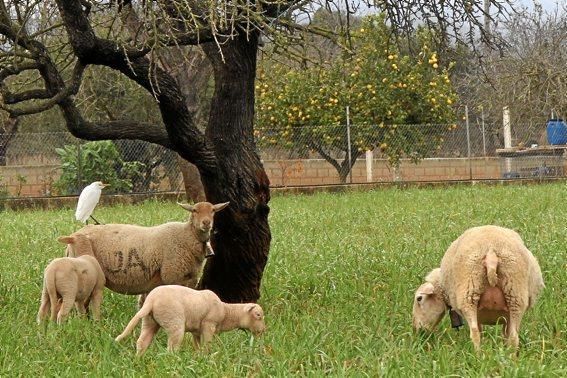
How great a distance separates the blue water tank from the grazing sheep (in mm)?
21402

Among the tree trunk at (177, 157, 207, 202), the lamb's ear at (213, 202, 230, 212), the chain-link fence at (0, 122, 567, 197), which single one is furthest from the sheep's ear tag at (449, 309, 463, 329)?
the chain-link fence at (0, 122, 567, 197)

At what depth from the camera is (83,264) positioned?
884 cm

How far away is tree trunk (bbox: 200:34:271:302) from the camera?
944 cm

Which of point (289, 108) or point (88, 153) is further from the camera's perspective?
A: point (289, 108)

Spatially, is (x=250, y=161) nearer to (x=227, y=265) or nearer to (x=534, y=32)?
(x=227, y=265)

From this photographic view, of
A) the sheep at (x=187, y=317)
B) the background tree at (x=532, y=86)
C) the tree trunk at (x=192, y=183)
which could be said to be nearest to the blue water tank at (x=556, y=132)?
the background tree at (x=532, y=86)

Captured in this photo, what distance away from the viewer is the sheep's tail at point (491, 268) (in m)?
6.66

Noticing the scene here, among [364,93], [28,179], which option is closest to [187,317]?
[28,179]

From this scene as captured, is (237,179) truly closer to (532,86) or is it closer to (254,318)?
(254,318)

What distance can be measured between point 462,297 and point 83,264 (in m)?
3.49

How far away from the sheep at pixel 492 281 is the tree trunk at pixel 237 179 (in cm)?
281

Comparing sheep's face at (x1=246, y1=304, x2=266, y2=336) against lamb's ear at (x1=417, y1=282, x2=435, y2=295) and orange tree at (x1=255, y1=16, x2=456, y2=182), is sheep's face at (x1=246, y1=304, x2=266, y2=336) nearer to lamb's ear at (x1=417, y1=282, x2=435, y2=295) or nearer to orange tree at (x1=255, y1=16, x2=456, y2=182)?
lamb's ear at (x1=417, y1=282, x2=435, y2=295)

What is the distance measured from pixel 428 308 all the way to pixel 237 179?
263cm

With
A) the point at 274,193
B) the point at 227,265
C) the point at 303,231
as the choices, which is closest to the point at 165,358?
the point at 227,265
